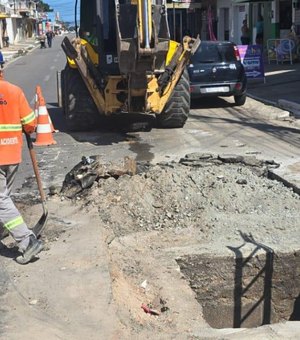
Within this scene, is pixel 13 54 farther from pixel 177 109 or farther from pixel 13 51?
pixel 177 109

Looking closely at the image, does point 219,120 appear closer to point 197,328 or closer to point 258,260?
point 258,260

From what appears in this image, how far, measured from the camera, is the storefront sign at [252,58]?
1783 cm

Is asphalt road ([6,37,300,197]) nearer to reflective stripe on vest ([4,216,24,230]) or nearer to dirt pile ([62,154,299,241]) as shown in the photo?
dirt pile ([62,154,299,241])

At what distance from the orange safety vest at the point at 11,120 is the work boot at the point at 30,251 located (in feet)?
2.37

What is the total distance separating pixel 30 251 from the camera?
508 cm

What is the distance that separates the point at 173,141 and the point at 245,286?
530 cm

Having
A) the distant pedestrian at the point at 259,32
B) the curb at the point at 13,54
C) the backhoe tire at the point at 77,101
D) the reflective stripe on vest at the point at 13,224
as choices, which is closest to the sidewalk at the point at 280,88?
the distant pedestrian at the point at 259,32

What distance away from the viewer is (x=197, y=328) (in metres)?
4.34

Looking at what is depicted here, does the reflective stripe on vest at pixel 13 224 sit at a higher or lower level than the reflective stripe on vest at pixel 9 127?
lower

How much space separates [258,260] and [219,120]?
7694 millimetres

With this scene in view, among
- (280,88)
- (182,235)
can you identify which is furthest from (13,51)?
(182,235)

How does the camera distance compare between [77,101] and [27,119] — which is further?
[77,101]

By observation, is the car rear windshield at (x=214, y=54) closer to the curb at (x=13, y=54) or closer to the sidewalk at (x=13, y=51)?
the curb at (x=13, y=54)

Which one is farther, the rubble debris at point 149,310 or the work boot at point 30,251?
the work boot at point 30,251
